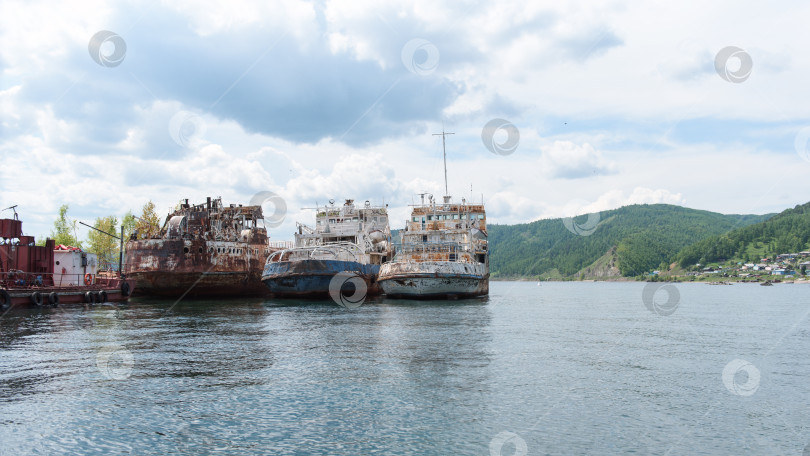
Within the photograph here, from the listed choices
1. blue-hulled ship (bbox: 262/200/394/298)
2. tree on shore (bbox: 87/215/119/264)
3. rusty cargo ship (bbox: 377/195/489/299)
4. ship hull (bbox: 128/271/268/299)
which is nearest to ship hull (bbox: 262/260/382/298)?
blue-hulled ship (bbox: 262/200/394/298)

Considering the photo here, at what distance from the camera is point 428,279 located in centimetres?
4684

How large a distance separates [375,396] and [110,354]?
11.3m

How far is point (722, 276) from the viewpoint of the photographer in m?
184

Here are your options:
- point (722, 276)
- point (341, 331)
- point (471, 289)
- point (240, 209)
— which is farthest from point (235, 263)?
point (722, 276)

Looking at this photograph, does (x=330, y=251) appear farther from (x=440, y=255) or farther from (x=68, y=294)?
(x=68, y=294)

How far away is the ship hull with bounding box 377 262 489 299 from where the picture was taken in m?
46.7

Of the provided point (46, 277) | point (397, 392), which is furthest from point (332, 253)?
point (397, 392)

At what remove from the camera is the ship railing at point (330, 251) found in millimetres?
49594

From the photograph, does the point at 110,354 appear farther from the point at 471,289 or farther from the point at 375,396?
the point at 471,289

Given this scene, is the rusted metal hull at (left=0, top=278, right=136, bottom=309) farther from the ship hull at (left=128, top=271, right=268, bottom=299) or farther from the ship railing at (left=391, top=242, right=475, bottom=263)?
the ship railing at (left=391, top=242, right=475, bottom=263)

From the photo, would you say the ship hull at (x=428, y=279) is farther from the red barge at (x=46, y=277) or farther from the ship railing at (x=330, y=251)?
the red barge at (x=46, y=277)

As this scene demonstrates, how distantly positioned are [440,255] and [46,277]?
3280 centimetres

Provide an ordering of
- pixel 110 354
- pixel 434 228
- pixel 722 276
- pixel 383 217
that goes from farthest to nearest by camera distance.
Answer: pixel 722 276, pixel 383 217, pixel 434 228, pixel 110 354

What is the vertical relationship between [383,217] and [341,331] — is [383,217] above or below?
above
